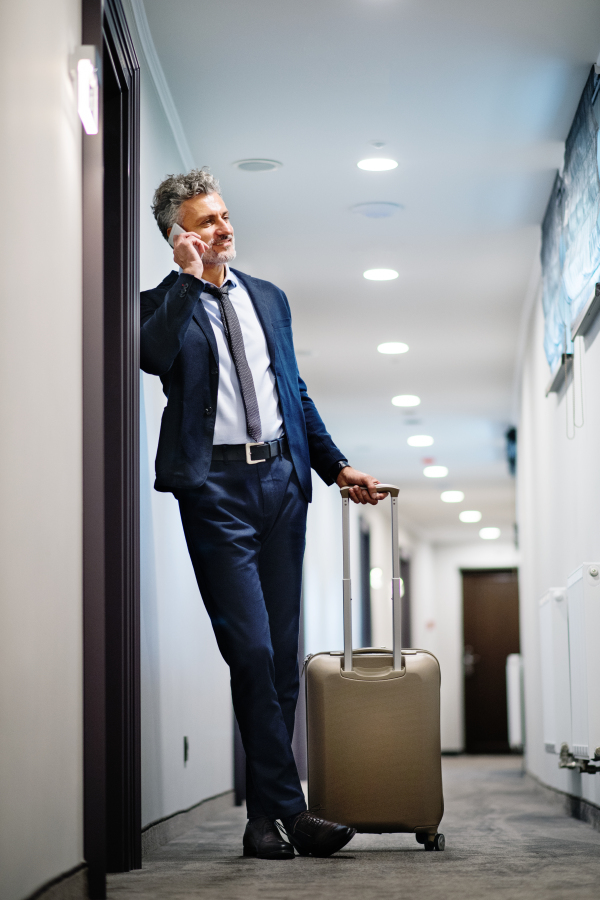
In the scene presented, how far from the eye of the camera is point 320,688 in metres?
2.42

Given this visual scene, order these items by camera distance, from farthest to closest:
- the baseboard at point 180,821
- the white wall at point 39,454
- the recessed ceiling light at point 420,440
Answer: the recessed ceiling light at point 420,440 < the baseboard at point 180,821 < the white wall at point 39,454

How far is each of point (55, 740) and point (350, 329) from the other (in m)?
5.05

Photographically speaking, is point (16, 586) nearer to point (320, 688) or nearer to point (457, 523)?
point (320, 688)

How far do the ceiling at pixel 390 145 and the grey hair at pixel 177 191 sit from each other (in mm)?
838

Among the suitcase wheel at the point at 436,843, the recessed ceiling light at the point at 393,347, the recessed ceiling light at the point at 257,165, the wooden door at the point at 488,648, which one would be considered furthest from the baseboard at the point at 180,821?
the wooden door at the point at 488,648

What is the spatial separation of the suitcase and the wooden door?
44.9 feet

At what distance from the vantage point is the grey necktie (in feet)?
7.89

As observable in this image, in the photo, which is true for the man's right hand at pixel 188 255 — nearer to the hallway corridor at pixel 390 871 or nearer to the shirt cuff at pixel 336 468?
the shirt cuff at pixel 336 468

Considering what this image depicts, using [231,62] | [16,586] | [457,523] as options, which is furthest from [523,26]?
[457,523]

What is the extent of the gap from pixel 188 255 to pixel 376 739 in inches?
43.7

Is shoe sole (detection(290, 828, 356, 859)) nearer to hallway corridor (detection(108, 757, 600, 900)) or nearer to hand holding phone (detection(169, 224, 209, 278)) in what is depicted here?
hallway corridor (detection(108, 757, 600, 900))

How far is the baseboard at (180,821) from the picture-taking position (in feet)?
9.01

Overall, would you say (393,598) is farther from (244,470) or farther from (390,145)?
(390,145)

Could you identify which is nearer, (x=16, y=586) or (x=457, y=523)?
(x=16, y=586)
